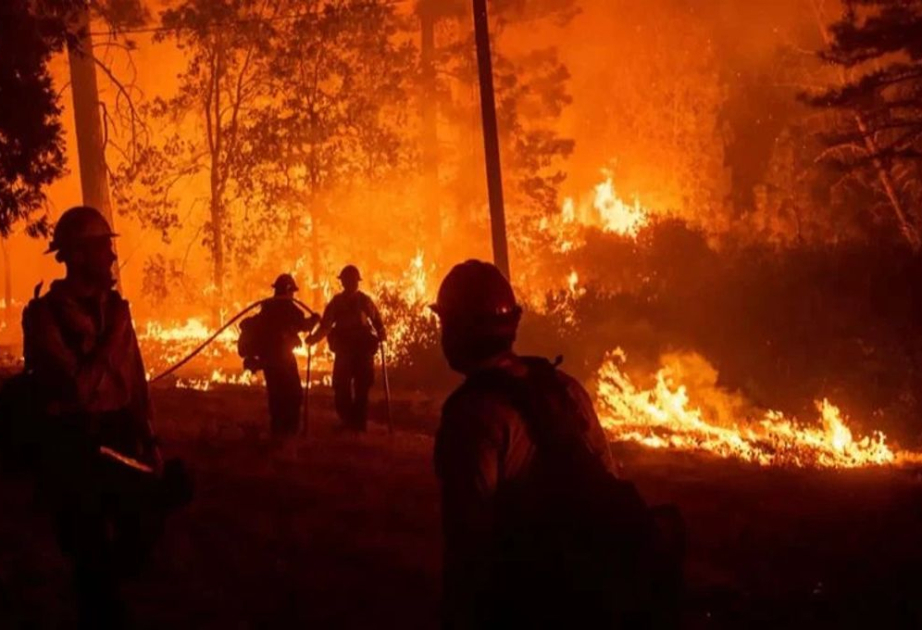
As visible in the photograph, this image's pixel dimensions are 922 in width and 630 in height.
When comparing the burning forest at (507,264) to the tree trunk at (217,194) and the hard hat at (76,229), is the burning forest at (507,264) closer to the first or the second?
the hard hat at (76,229)

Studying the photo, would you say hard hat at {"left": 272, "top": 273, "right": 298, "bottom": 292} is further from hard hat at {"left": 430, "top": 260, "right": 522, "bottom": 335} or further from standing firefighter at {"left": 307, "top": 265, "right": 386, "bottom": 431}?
hard hat at {"left": 430, "top": 260, "right": 522, "bottom": 335}

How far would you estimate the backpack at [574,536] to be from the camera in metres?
2.28

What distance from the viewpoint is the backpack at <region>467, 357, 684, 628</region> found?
2.28 meters

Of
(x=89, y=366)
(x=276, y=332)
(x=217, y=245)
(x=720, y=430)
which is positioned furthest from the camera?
(x=217, y=245)

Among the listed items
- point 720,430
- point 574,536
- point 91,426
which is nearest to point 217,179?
point 720,430

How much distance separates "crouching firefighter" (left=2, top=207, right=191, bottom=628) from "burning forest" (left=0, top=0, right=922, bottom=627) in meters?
0.04

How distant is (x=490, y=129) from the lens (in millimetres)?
15812

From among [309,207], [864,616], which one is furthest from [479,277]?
Answer: [309,207]

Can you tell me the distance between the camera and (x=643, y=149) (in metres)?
48.6

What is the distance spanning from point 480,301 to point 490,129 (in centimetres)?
1358

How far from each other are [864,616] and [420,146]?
94.3ft

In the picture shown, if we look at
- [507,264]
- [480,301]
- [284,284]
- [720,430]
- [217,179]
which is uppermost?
[217,179]

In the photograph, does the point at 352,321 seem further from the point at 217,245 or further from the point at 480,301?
the point at 217,245

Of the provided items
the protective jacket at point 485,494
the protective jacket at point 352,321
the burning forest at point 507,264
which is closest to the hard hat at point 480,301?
the burning forest at point 507,264
